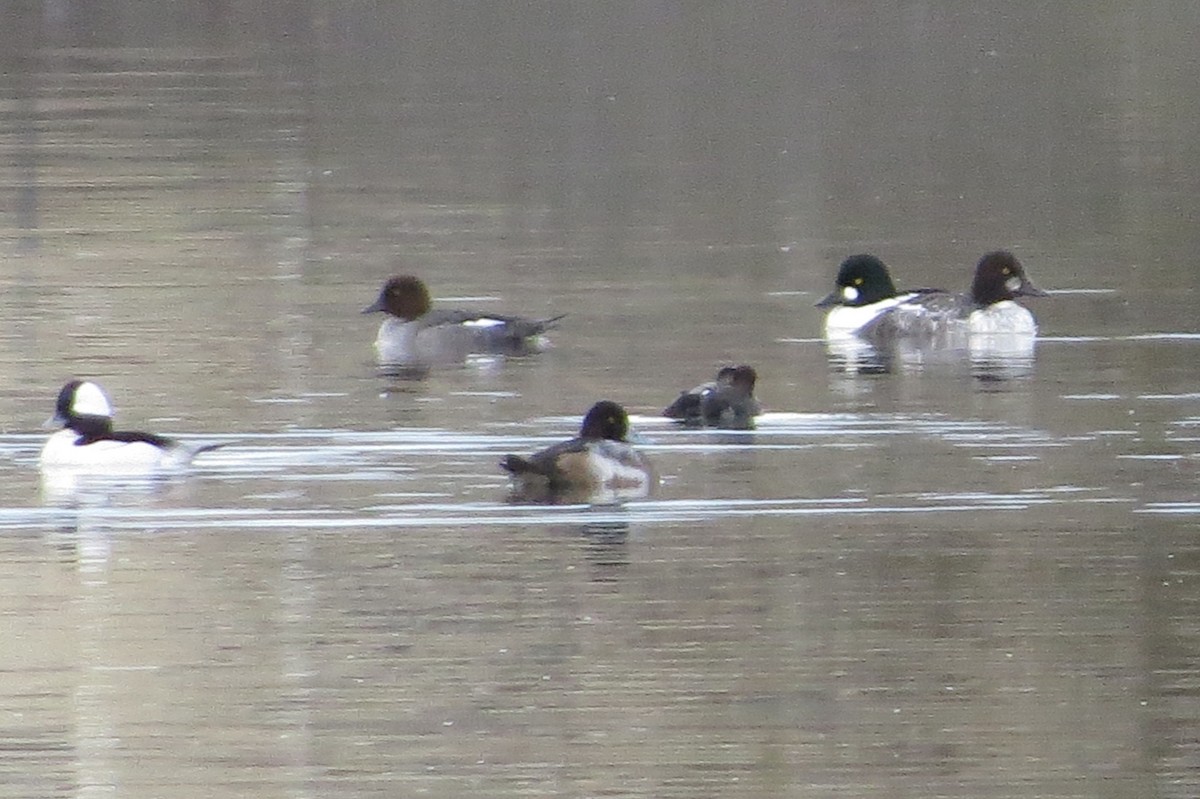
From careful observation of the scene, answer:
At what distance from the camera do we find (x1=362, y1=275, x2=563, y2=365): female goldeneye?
17.7 m

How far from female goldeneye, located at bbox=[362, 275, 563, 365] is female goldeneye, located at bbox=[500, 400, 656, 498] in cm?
471

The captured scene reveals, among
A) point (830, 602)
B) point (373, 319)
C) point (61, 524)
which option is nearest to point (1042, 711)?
point (830, 602)

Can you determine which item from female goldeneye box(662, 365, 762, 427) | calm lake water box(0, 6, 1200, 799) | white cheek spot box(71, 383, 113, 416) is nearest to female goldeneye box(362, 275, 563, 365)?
calm lake water box(0, 6, 1200, 799)

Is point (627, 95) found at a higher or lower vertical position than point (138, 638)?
higher

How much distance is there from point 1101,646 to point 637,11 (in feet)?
163

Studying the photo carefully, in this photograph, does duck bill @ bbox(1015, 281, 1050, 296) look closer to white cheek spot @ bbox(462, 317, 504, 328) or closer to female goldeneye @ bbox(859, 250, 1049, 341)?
female goldeneye @ bbox(859, 250, 1049, 341)

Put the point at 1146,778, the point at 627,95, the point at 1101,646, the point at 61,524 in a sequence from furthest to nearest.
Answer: the point at 627,95
the point at 61,524
the point at 1101,646
the point at 1146,778

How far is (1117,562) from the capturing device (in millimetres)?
11328

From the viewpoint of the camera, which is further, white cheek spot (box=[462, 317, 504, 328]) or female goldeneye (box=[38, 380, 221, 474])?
white cheek spot (box=[462, 317, 504, 328])

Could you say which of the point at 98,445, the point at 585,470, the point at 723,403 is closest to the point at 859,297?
the point at 723,403

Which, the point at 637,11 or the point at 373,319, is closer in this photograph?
the point at 373,319

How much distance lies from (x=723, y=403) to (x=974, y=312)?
13.1ft

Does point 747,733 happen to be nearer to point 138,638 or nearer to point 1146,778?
point 1146,778

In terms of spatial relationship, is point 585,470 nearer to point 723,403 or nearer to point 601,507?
point 601,507
